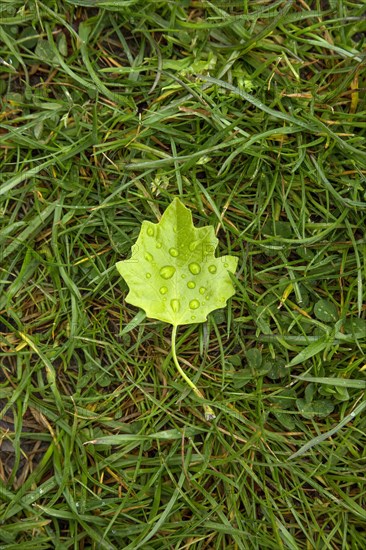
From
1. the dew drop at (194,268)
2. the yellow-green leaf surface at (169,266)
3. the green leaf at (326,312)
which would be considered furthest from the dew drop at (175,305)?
the green leaf at (326,312)

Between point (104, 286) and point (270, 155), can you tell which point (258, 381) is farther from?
point (270, 155)

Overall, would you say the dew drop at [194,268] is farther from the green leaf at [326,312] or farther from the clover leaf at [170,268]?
the green leaf at [326,312]

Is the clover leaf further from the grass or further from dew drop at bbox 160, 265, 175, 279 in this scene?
the grass

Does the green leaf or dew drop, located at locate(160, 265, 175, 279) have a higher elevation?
dew drop, located at locate(160, 265, 175, 279)

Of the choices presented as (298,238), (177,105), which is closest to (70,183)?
(177,105)

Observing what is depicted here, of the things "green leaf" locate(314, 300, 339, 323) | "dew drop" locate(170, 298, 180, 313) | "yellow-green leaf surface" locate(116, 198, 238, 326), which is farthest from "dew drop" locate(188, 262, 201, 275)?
"green leaf" locate(314, 300, 339, 323)

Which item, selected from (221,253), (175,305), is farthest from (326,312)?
(175,305)

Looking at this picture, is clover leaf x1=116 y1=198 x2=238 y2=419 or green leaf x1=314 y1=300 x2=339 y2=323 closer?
clover leaf x1=116 y1=198 x2=238 y2=419

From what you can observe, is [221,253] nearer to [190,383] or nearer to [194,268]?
[194,268]
